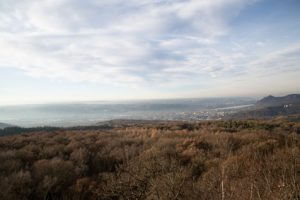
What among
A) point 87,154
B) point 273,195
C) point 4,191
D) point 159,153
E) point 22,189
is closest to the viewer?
point 273,195

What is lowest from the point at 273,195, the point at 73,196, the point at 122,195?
the point at 73,196

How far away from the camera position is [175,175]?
5004mm

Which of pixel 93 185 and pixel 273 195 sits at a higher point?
pixel 273 195

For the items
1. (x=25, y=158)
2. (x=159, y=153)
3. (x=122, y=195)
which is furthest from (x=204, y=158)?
(x=25, y=158)

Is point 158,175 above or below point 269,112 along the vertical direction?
above

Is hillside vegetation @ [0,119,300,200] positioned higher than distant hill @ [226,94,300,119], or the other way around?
hillside vegetation @ [0,119,300,200]

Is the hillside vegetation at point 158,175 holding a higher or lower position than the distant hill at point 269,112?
higher

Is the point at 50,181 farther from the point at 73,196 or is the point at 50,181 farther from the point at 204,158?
the point at 204,158

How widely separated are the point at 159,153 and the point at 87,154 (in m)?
3.32

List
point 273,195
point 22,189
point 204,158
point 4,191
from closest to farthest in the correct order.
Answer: point 273,195 < point 4,191 < point 22,189 < point 204,158

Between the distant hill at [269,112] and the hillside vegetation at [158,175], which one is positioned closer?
the hillside vegetation at [158,175]

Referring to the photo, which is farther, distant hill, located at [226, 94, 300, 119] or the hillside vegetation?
distant hill, located at [226, 94, 300, 119]

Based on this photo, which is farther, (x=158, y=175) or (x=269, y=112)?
(x=269, y=112)

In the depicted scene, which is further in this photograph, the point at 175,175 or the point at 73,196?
the point at 73,196
